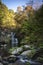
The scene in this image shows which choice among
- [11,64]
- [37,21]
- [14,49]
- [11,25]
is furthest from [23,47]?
[37,21]

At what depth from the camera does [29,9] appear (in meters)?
4.93

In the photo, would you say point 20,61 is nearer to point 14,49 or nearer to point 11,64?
point 11,64

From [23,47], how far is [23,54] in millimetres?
323

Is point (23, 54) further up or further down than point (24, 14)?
further down

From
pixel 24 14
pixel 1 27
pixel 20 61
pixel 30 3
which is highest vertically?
pixel 30 3

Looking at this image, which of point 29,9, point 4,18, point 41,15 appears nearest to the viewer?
point 41,15

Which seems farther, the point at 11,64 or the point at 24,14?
the point at 24,14

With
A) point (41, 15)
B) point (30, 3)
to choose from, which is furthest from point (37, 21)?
point (30, 3)

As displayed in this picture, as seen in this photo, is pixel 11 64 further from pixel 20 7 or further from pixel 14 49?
pixel 20 7

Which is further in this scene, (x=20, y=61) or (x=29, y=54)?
(x=29, y=54)

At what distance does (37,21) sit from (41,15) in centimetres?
15

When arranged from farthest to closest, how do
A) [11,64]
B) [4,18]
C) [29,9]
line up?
[4,18]
[29,9]
[11,64]

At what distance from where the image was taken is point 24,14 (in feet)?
17.1

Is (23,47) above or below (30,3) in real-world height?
below
